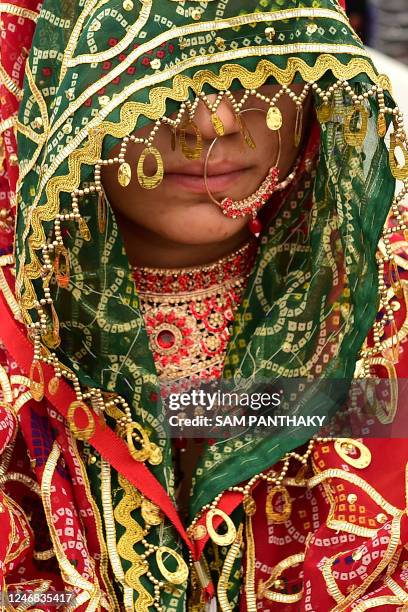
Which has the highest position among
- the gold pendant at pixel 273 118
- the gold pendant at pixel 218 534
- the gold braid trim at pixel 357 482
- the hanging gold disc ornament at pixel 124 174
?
the gold pendant at pixel 273 118

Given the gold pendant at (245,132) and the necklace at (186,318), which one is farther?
the necklace at (186,318)

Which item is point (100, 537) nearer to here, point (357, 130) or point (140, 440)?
point (140, 440)

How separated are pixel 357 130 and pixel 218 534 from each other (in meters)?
0.48

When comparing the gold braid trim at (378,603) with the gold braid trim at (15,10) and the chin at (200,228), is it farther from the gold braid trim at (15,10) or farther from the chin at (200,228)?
the gold braid trim at (15,10)

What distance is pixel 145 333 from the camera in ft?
5.12

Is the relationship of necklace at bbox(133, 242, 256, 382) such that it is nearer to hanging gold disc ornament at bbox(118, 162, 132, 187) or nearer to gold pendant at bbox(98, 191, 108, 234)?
gold pendant at bbox(98, 191, 108, 234)

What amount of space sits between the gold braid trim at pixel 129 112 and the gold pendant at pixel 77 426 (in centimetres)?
12

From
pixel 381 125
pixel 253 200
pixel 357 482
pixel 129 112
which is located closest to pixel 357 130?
pixel 381 125

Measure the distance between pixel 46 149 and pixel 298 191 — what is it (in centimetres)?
36

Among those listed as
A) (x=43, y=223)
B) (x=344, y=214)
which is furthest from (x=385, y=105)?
(x=43, y=223)

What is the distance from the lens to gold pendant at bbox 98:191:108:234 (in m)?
1.52

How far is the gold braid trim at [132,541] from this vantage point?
1.49 m

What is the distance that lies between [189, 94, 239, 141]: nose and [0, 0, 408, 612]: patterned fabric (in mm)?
→ 24

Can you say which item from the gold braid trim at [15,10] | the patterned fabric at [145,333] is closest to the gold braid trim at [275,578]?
the patterned fabric at [145,333]
